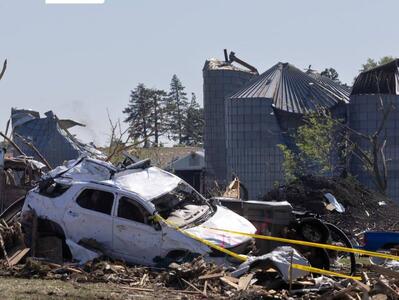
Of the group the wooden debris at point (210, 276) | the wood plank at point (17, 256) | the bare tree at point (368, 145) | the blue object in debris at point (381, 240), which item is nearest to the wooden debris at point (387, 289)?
the wooden debris at point (210, 276)

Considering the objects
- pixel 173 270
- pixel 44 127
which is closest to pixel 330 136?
pixel 44 127

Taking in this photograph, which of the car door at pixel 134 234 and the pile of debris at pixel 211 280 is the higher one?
the car door at pixel 134 234

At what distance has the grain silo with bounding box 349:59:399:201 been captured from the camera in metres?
35.7

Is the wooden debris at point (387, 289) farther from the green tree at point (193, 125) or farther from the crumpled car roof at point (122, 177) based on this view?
the green tree at point (193, 125)

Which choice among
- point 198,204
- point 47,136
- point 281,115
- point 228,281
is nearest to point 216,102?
point 281,115

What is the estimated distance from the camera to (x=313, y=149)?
113 feet

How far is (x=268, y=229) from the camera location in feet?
43.9

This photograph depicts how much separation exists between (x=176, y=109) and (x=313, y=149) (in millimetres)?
63966

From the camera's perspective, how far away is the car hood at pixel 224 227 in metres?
12.0

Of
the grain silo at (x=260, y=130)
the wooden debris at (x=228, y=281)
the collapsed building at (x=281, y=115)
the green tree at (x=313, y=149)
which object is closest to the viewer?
the wooden debris at (x=228, y=281)

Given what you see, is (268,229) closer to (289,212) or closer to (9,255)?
(289,212)

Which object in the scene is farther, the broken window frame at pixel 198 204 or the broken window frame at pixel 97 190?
the broken window frame at pixel 97 190

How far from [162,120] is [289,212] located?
73.5m

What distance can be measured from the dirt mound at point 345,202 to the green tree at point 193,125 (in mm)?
68263
